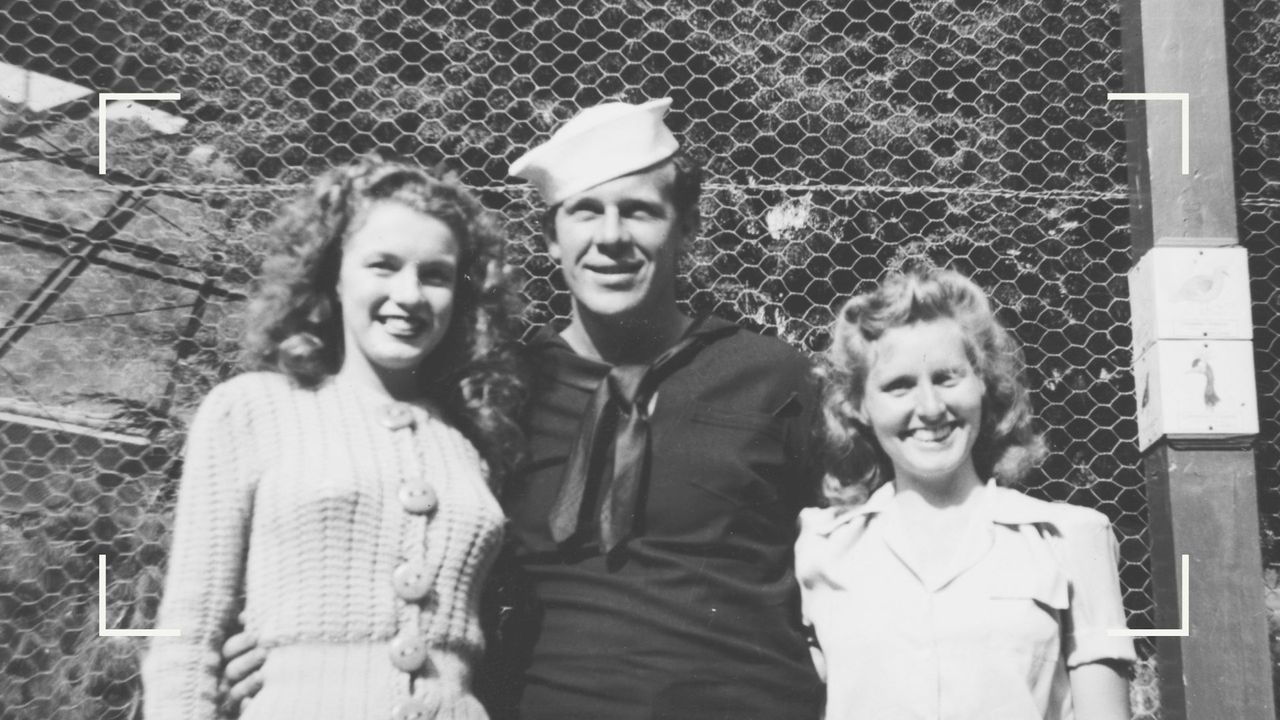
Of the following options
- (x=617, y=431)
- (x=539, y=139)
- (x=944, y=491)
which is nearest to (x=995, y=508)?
(x=944, y=491)

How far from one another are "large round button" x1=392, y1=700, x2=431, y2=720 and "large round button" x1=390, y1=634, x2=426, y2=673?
4 cm

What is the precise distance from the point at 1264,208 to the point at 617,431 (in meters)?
1.60

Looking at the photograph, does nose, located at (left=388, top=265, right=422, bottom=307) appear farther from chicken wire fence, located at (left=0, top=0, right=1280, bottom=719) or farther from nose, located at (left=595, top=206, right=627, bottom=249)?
chicken wire fence, located at (left=0, top=0, right=1280, bottom=719)

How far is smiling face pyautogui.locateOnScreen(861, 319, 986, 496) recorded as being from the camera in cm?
176

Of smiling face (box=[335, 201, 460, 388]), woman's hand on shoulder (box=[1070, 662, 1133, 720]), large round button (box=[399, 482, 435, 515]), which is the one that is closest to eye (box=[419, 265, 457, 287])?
smiling face (box=[335, 201, 460, 388])

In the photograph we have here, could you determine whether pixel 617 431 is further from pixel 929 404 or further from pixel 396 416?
pixel 929 404

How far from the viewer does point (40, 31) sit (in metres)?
2.80

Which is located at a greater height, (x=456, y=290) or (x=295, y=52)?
(x=295, y=52)

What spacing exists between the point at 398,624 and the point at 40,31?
1777mm

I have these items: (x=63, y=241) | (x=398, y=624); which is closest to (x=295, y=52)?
(x=63, y=241)

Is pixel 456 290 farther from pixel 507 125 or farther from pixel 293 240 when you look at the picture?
pixel 507 125

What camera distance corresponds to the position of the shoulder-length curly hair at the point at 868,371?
6.07 ft

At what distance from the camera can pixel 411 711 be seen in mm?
1567
